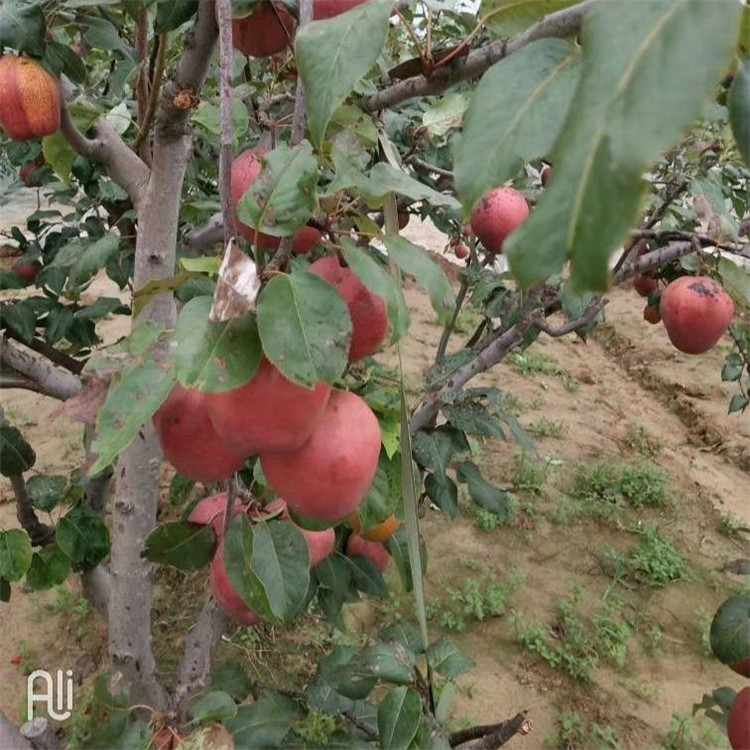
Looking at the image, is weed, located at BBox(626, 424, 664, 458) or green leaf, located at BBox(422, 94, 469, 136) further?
weed, located at BBox(626, 424, 664, 458)

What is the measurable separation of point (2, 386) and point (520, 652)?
4.36ft

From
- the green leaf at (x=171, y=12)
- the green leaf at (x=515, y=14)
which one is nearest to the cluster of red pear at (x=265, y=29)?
the green leaf at (x=171, y=12)

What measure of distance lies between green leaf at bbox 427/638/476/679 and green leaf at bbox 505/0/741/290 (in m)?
0.73

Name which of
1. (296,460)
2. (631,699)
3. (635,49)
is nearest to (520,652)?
(631,699)

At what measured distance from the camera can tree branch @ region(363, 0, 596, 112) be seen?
0.38 m

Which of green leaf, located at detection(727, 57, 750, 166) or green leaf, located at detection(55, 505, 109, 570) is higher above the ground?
green leaf, located at detection(727, 57, 750, 166)

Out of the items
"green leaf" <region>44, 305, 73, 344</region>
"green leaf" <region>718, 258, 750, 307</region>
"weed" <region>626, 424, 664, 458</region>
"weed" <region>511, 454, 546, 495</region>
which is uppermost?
"green leaf" <region>718, 258, 750, 307</region>

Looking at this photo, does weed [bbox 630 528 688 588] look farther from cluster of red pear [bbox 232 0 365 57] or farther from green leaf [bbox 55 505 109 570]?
cluster of red pear [bbox 232 0 365 57]

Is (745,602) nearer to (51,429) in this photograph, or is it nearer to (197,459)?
(197,459)

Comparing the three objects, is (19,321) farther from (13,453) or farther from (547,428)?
(547,428)

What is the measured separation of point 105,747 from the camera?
2.46ft

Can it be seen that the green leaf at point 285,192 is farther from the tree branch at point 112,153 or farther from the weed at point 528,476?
the weed at point 528,476

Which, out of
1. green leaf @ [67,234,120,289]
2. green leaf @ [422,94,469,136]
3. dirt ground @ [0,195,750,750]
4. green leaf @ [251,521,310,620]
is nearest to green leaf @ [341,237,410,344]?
green leaf @ [251,521,310,620]

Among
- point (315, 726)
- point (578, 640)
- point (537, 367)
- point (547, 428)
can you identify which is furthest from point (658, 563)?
point (537, 367)
